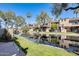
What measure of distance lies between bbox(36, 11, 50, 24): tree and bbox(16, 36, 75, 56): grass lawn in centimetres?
29

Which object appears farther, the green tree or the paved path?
the green tree

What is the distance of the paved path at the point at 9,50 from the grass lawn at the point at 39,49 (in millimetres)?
86

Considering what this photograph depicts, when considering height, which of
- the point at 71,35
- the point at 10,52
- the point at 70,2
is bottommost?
the point at 10,52

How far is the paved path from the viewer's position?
290 centimetres

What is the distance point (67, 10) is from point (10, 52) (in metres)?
0.87

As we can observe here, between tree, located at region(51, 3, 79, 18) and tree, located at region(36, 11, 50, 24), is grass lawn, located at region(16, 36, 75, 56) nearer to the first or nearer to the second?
tree, located at region(36, 11, 50, 24)

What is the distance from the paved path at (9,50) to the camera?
2.90 meters

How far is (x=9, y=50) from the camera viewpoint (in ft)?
9.61

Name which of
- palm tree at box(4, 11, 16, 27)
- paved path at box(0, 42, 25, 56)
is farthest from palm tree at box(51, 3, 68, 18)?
paved path at box(0, 42, 25, 56)

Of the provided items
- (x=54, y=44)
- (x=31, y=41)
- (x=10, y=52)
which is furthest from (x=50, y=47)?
(x=10, y=52)

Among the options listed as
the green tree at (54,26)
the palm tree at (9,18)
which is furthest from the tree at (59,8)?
the palm tree at (9,18)

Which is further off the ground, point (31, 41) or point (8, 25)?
point (8, 25)

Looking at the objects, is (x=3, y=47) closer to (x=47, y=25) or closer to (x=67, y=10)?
(x=47, y=25)

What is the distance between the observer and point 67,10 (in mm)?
3000
